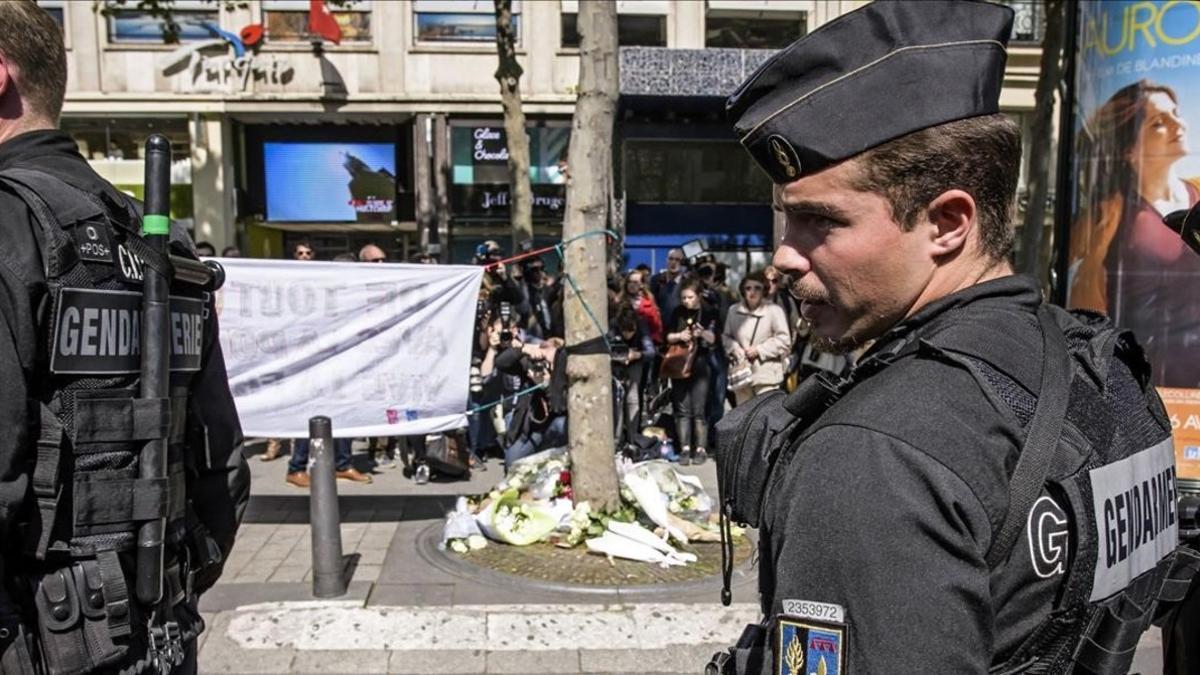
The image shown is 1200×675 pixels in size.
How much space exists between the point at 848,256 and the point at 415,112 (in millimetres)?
18352

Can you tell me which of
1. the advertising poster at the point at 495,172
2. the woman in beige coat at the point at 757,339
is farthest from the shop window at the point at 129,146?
the woman in beige coat at the point at 757,339

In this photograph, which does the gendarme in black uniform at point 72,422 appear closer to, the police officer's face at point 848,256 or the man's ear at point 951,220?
the police officer's face at point 848,256

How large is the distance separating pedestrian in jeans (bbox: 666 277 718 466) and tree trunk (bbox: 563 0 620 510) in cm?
320

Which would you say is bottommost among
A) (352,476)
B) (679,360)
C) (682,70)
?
(352,476)

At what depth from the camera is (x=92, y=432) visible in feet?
6.68

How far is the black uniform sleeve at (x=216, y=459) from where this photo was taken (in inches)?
100

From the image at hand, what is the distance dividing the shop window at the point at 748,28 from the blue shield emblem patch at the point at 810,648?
64.0ft

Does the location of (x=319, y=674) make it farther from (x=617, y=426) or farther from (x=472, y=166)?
(x=472, y=166)

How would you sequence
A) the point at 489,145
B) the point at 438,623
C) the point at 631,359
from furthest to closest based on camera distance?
the point at 489,145 → the point at 631,359 → the point at 438,623

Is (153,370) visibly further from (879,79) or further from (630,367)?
(630,367)

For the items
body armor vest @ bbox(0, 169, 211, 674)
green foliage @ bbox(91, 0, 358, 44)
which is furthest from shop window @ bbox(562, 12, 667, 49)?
body armor vest @ bbox(0, 169, 211, 674)

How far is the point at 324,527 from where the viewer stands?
5121 mm

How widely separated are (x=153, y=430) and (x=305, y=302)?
473 cm

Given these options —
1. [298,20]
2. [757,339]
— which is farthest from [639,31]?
[757,339]
